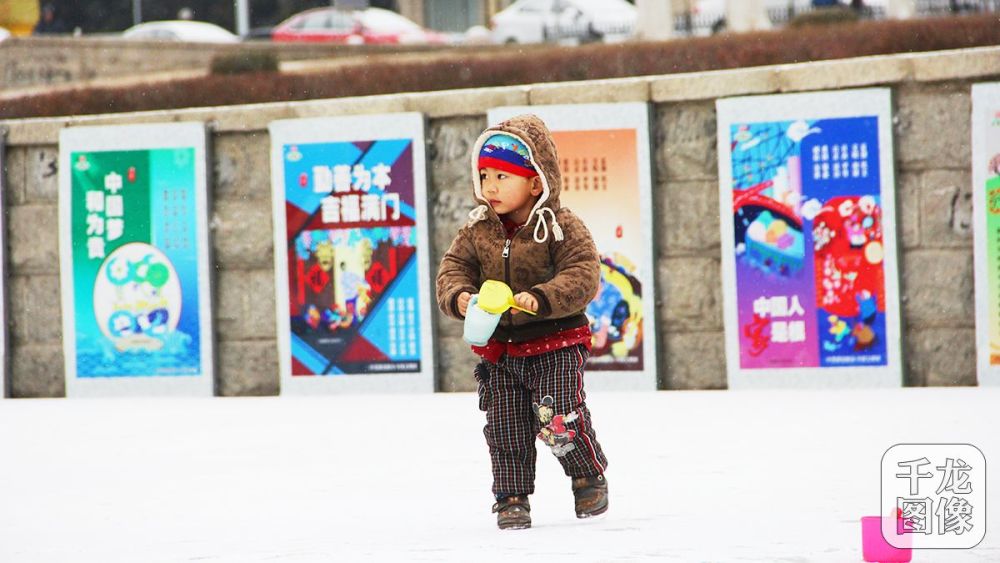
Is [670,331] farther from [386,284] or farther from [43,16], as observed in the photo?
[43,16]

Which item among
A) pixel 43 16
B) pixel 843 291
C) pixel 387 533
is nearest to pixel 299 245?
pixel 843 291

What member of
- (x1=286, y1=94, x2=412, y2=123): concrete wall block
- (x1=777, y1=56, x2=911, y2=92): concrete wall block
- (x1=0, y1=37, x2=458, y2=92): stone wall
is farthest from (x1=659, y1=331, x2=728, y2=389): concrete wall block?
(x1=0, y1=37, x2=458, y2=92): stone wall

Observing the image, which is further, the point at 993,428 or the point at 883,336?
the point at 883,336

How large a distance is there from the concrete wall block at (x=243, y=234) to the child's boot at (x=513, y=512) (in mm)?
6189

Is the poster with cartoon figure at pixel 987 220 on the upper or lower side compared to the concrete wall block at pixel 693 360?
upper

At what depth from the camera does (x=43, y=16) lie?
44812 millimetres

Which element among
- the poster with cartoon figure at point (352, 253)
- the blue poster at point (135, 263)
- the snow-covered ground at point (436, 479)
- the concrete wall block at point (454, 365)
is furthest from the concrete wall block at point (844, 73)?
the blue poster at point (135, 263)

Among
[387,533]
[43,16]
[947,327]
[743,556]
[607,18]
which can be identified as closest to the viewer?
[743,556]

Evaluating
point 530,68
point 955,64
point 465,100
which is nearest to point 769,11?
point 530,68

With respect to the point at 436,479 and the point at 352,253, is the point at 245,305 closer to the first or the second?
the point at 352,253

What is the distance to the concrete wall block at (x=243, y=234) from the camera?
11.4 metres

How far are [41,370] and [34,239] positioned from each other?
1000 millimetres

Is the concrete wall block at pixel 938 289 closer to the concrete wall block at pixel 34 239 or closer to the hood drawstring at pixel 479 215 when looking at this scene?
the hood drawstring at pixel 479 215

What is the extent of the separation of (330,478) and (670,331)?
4.13m
